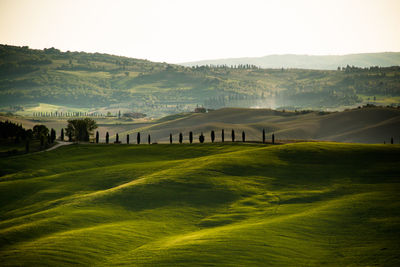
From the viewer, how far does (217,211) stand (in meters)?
58.6

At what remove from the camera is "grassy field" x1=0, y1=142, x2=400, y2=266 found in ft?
138

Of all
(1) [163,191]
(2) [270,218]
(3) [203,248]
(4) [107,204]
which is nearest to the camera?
(3) [203,248]

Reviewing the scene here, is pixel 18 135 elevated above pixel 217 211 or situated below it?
above

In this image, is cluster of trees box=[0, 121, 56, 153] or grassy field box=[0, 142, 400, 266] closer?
grassy field box=[0, 142, 400, 266]

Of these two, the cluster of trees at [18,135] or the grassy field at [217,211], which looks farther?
the cluster of trees at [18,135]

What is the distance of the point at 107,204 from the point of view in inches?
2437

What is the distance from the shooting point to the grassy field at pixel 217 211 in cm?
4212

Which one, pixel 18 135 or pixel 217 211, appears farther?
pixel 18 135

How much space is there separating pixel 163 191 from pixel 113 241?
64.7 feet

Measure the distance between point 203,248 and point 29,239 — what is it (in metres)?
17.8

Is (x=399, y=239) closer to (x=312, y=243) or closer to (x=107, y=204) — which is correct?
(x=312, y=243)

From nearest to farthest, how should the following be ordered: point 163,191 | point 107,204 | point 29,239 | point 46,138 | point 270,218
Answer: point 29,239
point 270,218
point 107,204
point 163,191
point 46,138

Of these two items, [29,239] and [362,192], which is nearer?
[29,239]

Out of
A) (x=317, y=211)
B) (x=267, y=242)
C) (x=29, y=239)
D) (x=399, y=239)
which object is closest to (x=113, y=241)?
(x=29, y=239)
